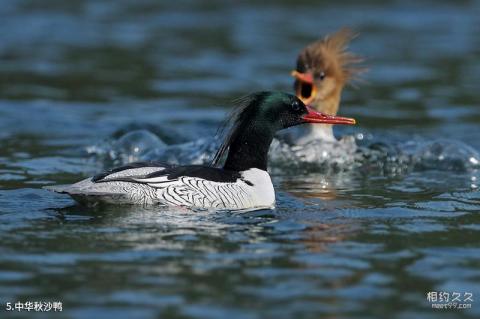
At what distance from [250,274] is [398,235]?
5.94 ft

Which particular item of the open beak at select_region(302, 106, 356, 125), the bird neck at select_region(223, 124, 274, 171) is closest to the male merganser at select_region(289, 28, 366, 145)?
the open beak at select_region(302, 106, 356, 125)

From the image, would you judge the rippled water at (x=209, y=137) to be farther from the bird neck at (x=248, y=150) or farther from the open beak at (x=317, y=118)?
the open beak at (x=317, y=118)

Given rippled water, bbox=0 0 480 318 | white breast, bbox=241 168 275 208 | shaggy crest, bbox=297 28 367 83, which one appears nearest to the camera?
rippled water, bbox=0 0 480 318

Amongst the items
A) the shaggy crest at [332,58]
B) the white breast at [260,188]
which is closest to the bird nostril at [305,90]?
the shaggy crest at [332,58]

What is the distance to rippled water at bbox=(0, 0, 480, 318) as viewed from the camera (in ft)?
23.3

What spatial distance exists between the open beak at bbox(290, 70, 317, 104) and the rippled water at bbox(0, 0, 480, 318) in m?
0.72

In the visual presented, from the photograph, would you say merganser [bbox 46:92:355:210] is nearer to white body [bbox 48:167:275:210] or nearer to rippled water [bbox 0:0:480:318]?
white body [bbox 48:167:275:210]

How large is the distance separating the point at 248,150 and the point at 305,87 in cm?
390

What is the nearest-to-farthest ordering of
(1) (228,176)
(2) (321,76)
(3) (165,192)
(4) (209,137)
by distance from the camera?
(3) (165,192)
(1) (228,176)
(2) (321,76)
(4) (209,137)

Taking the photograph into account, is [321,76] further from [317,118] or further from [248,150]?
[248,150]

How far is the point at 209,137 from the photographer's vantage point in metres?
14.0

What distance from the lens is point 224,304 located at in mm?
6773

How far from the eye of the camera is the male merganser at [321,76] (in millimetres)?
13469

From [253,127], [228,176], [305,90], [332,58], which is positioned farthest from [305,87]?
[228,176]
